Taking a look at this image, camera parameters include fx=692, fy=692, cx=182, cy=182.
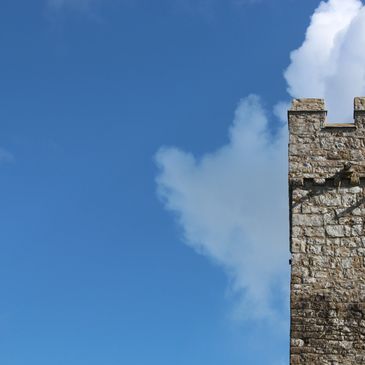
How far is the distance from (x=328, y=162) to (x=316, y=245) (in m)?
1.63

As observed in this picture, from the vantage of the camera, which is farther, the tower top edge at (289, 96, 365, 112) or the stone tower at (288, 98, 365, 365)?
the tower top edge at (289, 96, 365, 112)

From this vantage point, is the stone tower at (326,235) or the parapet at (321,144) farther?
the parapet at (321,144)

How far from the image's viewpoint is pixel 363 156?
1307cm

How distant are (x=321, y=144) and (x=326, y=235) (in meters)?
1.80

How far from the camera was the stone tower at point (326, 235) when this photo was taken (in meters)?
11.9

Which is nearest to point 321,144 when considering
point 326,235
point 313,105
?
point 313,105

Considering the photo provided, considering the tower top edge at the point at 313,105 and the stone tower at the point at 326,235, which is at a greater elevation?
the tower top edge at the point at 313,105

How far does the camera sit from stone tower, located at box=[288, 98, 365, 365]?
38.9 ft

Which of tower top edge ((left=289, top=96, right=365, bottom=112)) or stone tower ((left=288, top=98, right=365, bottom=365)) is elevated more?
tower top edge ((left=289, top=96, right=365, bottom=112))

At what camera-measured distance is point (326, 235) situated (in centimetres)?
1261

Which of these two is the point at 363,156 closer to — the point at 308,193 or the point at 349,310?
the point at 308,193

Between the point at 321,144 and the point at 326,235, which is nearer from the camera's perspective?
the point at 326,235

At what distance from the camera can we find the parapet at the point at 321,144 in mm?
12984

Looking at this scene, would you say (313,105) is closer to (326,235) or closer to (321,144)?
(321,144)
